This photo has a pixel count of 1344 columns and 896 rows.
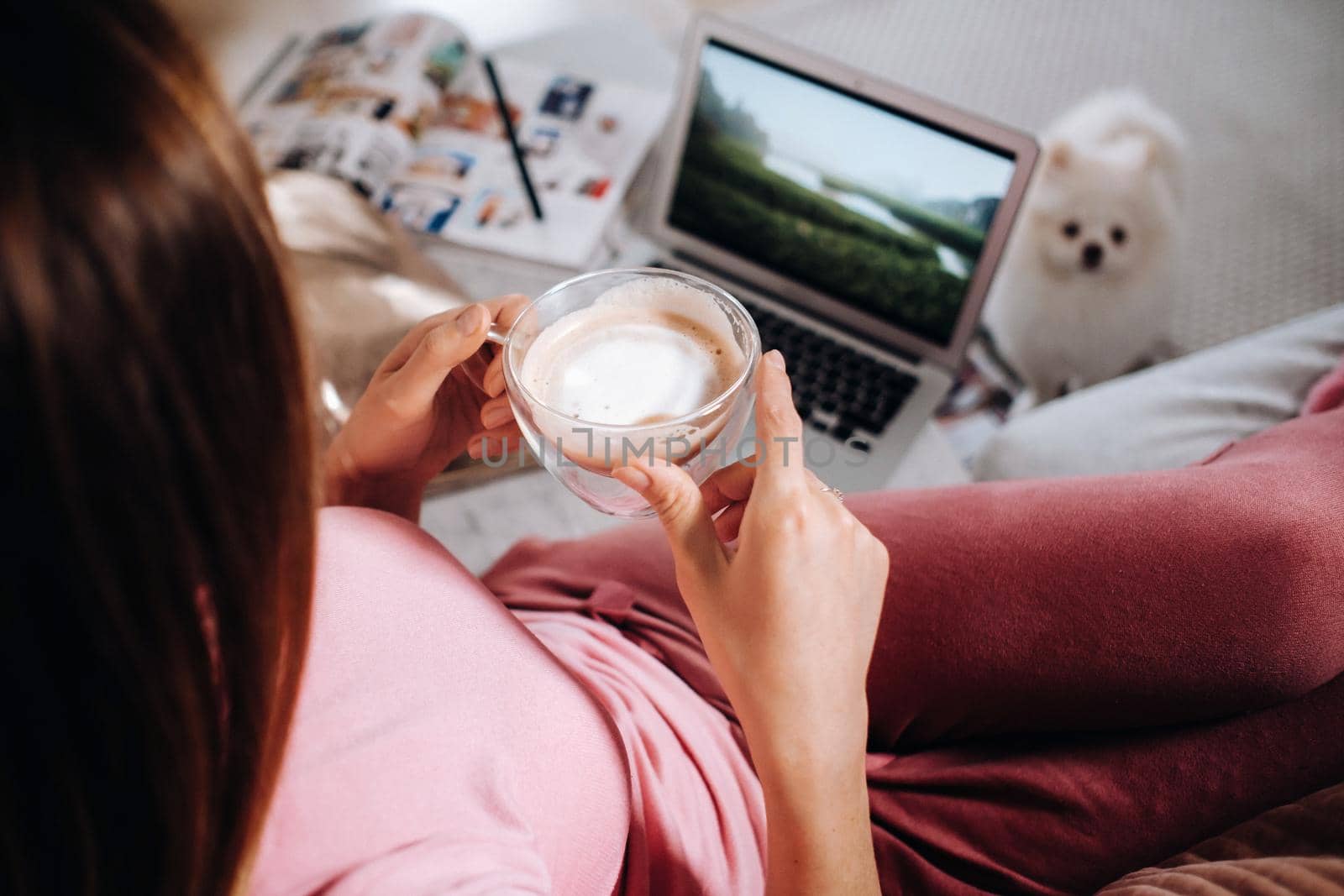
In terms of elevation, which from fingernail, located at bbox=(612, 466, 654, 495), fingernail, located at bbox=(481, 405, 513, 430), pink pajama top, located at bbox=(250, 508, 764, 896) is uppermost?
fingernail, located at bbox=(612, 466, 654, 495)

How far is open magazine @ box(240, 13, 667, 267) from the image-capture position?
1309 millimetres

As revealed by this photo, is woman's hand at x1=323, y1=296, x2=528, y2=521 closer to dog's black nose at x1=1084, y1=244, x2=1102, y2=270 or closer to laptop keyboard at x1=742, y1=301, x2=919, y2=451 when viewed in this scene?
laptop keyboard at x1=742, y1=301, x2=919, y2=451

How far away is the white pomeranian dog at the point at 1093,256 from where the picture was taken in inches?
62.9

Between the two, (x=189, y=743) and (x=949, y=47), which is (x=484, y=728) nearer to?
(x=189, y=743)

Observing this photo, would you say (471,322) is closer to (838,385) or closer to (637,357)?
(637,357)

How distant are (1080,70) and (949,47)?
38 cm

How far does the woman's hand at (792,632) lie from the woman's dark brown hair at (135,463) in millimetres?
241

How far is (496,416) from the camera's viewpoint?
76 centimetres

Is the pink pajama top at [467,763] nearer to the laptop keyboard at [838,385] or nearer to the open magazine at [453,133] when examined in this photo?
the laptop keyboard at [838,385]

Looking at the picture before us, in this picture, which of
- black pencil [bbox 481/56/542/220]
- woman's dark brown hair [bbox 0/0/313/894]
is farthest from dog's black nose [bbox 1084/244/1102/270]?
woman's dark brown hair [bbox 0/0/313/894]

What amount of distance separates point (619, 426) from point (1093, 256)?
1.44 metres

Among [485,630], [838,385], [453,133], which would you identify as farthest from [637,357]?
[453,133]

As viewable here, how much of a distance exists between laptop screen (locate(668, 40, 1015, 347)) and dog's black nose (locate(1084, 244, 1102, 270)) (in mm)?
709

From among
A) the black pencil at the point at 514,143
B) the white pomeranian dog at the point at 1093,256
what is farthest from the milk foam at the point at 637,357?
the white pomeranian dog at the point at 1093,256
